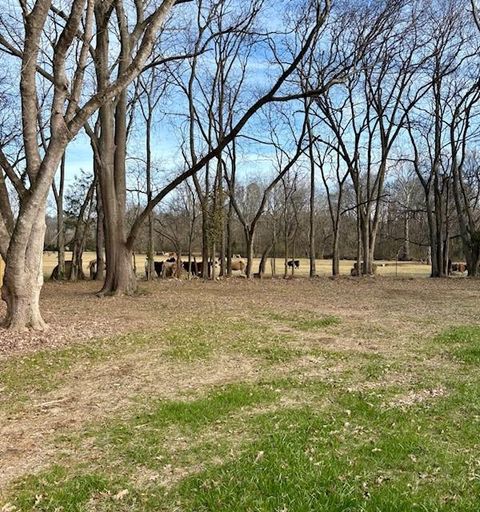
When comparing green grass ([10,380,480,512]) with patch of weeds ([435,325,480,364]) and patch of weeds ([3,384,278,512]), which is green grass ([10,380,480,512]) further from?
patch of weeds ([435,325,480,364])

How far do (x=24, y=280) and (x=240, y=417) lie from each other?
4261 mm

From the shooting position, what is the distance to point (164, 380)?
4707mm

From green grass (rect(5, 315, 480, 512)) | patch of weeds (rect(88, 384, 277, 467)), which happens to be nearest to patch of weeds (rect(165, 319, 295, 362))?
green grass (rect(5, 315, 480, 512))

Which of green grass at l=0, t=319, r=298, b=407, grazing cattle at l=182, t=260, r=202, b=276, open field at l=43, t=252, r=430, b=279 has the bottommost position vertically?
green grass at l=0, t=319, r=298, b=407

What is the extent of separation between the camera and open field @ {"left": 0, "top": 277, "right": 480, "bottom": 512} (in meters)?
2.55

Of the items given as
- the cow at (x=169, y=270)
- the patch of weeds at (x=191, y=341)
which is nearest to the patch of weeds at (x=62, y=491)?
the patch of weeds at (x=191, y=341)

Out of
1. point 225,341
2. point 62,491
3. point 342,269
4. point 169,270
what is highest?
point 169,270

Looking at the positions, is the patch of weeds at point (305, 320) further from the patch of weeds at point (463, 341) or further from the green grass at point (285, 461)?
the green grass at point (285, 461)

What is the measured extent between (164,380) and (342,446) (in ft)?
6.90

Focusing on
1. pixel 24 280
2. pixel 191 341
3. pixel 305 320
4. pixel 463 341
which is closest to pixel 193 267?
pixel 305 320

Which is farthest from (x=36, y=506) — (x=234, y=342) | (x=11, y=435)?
(x=234, y=342)

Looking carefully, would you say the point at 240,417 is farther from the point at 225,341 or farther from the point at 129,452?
the point at 225,341

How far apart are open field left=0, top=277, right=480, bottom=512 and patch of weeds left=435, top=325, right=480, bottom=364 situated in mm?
22

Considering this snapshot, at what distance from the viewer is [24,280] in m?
6.63
